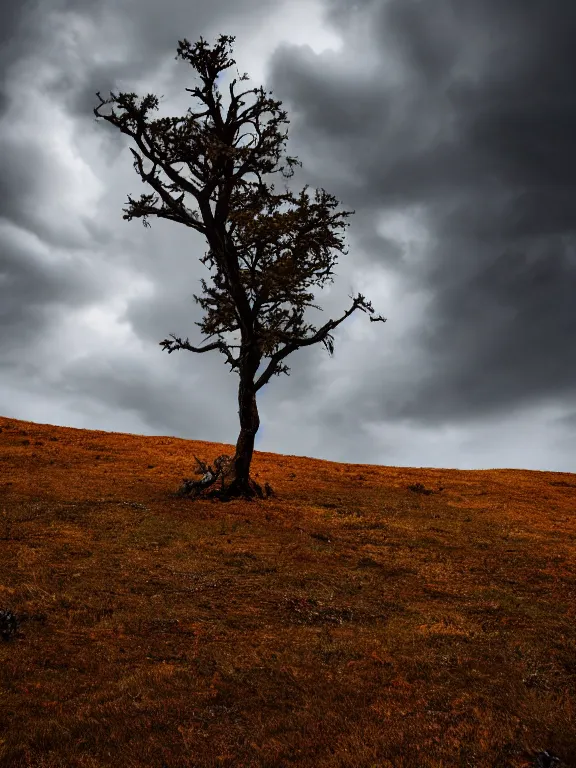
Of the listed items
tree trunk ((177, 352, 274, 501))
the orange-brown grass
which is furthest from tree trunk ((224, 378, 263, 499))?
the orange-brown grass

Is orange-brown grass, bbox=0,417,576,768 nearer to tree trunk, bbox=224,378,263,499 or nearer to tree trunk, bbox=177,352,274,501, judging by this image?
tree trunk, bbox=177,352,274,501

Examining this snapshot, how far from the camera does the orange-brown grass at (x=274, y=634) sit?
849 cm

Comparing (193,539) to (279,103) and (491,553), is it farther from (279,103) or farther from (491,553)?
(279,103)

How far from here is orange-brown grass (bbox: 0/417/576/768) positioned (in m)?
8.49

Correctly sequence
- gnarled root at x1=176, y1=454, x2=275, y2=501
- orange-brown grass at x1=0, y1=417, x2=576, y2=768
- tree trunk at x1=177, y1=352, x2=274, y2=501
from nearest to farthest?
orange-brown grass at x1=0, y1=417, x2=576, y2=768 → gnarled root at x1=176, y1=454, x2=275, y2=501 → tree trunk at x1=177, y1=352, x2=274, y2=501

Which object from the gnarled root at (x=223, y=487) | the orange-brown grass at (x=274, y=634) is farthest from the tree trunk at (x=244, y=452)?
the orange-brown grass at (x=274, y=634)

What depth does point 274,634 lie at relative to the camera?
12828mm

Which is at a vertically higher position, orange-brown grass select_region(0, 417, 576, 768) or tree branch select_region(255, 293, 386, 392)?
tree branch select_region(255, 293, 386, 392)

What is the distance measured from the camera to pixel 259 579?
1677 centimetres

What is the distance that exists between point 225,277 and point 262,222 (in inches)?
127

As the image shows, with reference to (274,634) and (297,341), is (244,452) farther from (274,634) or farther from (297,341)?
(274,634)

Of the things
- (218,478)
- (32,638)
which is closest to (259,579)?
(32,638)

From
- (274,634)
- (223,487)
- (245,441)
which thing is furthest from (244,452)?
(274,634)

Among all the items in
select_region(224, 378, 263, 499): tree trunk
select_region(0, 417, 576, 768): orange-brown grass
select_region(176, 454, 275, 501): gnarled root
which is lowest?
select_region(0, 417, 576, 768): orange-brown grass
